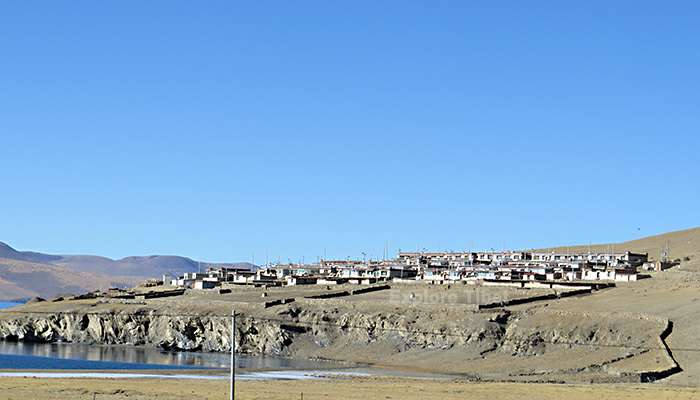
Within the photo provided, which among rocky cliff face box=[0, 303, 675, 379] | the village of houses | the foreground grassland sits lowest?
the foreground grassland

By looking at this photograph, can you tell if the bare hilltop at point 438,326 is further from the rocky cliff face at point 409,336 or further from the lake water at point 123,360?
the lake water at point 123,360

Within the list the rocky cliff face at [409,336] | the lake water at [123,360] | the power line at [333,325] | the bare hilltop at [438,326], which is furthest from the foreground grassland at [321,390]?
the lake water at [123,360]

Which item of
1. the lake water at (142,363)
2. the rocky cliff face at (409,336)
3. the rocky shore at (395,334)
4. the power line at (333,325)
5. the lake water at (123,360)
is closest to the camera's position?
the lake water at (142,363)

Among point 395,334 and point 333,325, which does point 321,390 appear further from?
point 333,325

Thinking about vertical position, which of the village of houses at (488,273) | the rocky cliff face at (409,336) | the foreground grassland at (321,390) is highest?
the village of houses at (488,273)

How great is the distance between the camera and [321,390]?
7000 centimetres

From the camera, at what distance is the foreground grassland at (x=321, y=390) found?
65438 millimetres

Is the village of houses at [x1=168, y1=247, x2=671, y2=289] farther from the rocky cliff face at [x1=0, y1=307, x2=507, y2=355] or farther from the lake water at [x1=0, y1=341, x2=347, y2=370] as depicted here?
the lake water at [x1=0, y1=341, x2=347, y2=370]

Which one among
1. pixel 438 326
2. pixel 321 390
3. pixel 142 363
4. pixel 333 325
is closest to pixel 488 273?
pixel 333 325

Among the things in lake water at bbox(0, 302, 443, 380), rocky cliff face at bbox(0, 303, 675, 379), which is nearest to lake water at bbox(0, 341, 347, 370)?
lake water at bbox(0, 302, 443, 380)

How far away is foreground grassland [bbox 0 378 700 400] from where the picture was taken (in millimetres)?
65438

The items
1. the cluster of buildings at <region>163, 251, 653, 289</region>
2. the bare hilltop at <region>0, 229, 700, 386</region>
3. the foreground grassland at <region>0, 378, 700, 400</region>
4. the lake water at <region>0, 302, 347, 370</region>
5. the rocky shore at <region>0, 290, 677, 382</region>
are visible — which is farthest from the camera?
the cluster of buildings at <region>163, 251, 653, 289</region>

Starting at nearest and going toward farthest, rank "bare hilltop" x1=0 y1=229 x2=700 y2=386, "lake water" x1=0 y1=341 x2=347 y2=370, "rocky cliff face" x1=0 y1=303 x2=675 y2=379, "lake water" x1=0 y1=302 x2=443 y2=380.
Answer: "lake water" x1=0 y1=302 x2=443 y2=380, "bare hilltop" x1=0 y1=229 x2=700 y2=386, "rocky cliff face" x1=0 y1=303 x2=675 y2=379, "lake water" x1=0 y1=341 x2=347 y2=370

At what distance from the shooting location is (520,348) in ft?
317
